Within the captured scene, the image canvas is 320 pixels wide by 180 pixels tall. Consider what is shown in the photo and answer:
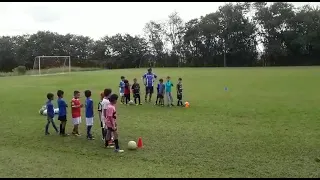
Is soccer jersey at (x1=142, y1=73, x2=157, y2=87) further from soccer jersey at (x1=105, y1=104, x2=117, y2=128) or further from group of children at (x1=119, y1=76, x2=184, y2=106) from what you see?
soccer jersey at (x1=105, y1=104, x2=117, y2=128)

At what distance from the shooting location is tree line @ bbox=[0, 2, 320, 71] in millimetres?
70500

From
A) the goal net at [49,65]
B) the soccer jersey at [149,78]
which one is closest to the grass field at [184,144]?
the soccer jersey at [149,78]

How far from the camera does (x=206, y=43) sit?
78.4 m

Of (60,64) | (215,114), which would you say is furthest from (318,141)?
(60,64)

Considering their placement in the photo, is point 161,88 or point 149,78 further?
point 149,78

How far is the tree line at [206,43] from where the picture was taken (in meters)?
70.5

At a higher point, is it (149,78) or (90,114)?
(149,78)

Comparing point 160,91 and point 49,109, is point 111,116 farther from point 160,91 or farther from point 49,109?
point 160,91

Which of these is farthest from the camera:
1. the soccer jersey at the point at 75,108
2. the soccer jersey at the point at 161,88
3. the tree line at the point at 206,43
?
the tree line at the point at 206,43

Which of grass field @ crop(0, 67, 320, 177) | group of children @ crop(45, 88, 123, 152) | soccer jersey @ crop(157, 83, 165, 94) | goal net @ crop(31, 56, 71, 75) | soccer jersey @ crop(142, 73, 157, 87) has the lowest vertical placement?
grass field @ crop(0, 67, 320, 177)

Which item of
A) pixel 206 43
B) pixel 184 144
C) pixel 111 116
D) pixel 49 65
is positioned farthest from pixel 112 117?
pixel 206 43

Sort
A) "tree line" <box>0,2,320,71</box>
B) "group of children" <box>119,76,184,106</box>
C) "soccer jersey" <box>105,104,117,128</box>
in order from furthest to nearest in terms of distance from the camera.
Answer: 1. "tree line" <box>0,2,320,71</box>
2. "group of children" <box>119,76,184,106</box>
3. "soccer jersey" <box>105,104,117,128</box>

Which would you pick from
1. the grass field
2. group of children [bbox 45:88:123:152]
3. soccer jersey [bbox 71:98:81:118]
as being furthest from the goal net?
soccer jersey [bbox 71:98:81:118]

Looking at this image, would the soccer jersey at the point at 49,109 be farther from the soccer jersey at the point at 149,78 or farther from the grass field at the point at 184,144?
the soccer jersey at the point at 149,78
